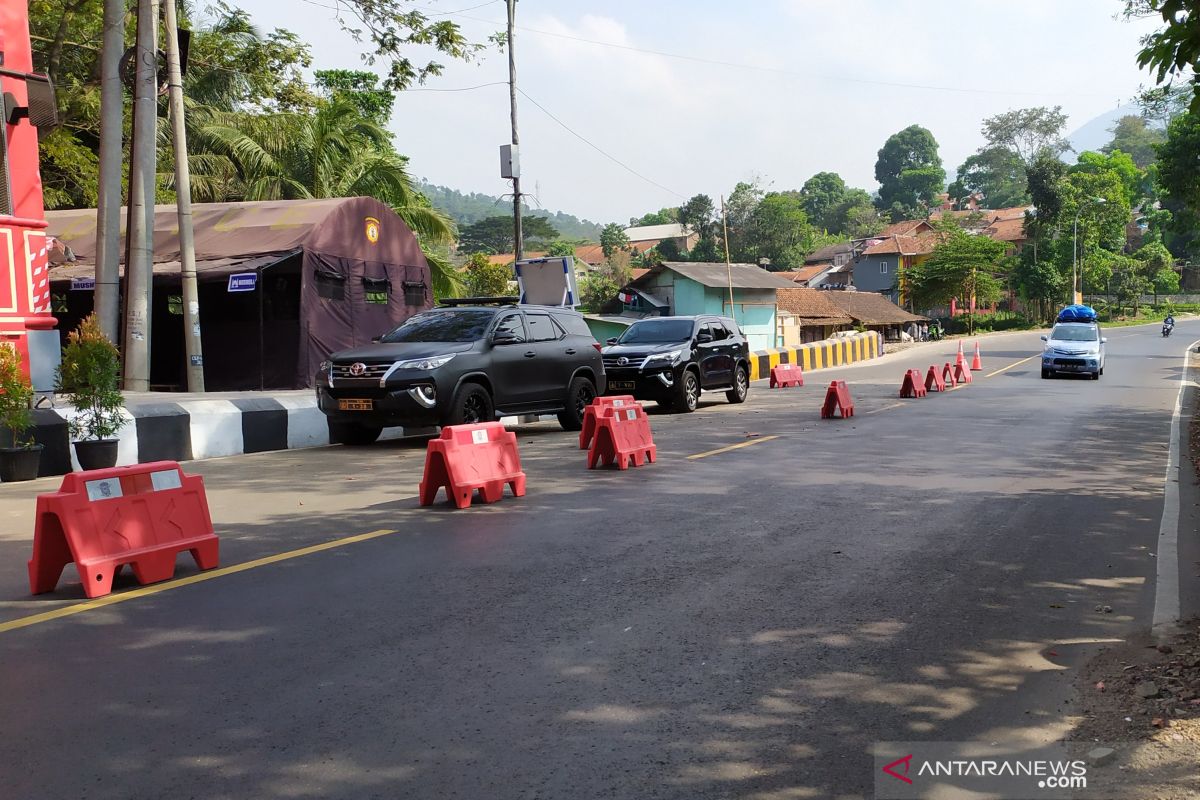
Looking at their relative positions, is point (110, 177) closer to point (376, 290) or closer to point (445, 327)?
point (445, 327)

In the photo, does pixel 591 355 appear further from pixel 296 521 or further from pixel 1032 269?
pixel 1032 269

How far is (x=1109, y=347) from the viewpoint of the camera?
5262 centimetres

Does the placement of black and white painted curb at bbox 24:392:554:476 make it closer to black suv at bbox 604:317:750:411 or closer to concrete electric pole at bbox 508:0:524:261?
black suv at bbox 604:317:750:411

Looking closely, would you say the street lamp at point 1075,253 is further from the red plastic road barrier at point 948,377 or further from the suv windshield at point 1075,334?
the red plastic road barrier at point 948,377

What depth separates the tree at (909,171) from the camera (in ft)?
511

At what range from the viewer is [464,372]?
1395 centimetres

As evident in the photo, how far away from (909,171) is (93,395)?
512ft

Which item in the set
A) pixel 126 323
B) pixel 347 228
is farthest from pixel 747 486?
pixel 347 228

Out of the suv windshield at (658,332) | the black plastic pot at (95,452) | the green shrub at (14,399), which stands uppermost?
the suv windshield at (658,332)

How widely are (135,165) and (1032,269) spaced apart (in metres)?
84.0

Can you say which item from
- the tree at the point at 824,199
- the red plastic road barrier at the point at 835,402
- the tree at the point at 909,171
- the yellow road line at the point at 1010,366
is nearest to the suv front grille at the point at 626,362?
the red plastic road barrier at the point at 835,402

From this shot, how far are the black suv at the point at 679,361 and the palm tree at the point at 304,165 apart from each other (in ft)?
44.7

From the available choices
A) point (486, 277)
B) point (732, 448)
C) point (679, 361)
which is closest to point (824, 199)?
point (486, 277)

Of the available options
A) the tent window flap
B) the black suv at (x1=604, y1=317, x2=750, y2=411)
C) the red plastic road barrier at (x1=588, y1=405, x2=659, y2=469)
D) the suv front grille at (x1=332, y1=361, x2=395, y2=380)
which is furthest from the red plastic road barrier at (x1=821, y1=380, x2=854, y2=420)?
the tent window flap
